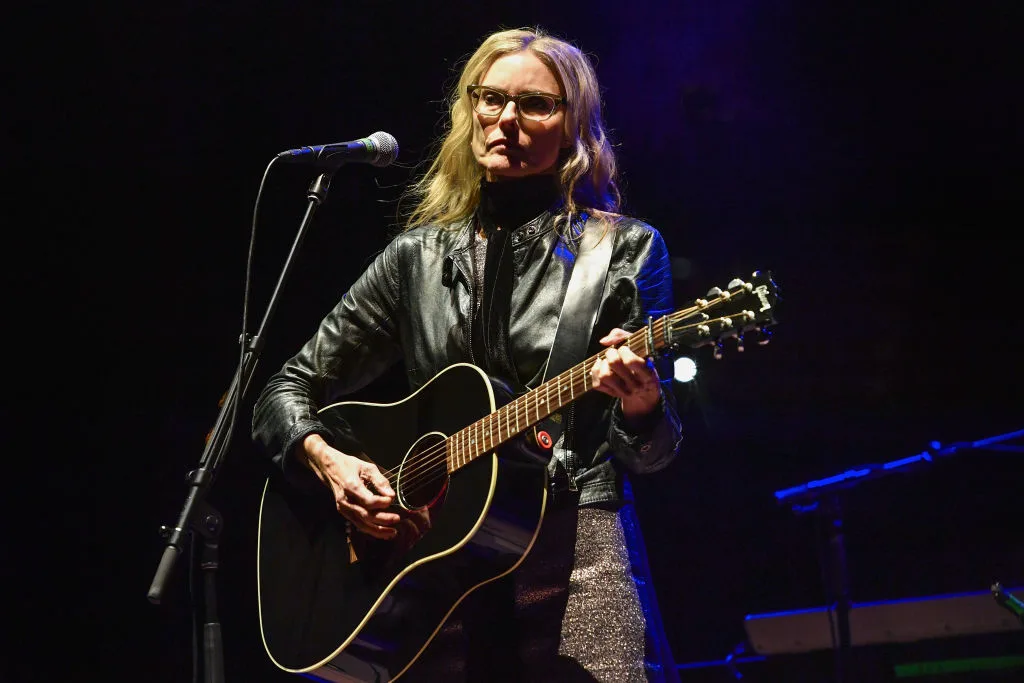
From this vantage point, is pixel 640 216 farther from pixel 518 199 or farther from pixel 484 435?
pixel 484 435

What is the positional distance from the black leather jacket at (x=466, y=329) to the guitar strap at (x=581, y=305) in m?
0.03

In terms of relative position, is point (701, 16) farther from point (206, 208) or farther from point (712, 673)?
point (712, 673)

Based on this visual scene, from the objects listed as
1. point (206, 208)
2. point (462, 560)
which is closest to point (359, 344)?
point (462, 560)

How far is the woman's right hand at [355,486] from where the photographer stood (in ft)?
8.30

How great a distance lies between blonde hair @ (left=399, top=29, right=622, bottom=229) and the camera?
9.73 feet

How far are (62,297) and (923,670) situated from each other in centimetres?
449

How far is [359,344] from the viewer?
306 centimetres

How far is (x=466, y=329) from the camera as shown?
276 centimetres

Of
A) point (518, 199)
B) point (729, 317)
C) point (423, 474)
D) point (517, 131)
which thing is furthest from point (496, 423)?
point (517, 131)

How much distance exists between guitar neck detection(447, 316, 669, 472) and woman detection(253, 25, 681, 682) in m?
0.05

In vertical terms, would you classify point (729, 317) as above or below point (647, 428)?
above

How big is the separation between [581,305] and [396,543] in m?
0.80

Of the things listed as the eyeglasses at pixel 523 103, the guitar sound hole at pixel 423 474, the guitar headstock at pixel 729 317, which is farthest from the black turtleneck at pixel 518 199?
the guitar headstock at pixel 729 317

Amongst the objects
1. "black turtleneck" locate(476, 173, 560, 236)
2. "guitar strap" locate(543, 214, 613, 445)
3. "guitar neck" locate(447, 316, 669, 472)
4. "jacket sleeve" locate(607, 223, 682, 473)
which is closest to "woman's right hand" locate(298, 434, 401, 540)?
"guitar neck" locate(447, 316, 669, 472)
